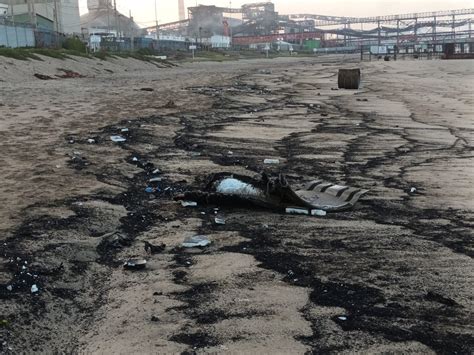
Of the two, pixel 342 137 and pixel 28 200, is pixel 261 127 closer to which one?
pixel 342 137

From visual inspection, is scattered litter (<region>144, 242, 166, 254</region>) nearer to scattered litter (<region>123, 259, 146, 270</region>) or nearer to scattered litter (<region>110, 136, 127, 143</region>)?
scattered litter (<region>123, 259, 146, 270</region>)

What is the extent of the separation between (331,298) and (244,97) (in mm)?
16245

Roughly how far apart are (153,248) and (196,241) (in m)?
0.40

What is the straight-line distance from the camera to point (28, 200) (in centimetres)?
561

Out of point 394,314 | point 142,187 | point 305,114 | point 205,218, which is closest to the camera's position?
point 394,314

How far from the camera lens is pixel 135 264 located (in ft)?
13.9

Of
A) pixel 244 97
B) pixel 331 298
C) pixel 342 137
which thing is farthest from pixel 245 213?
pixel 244 97

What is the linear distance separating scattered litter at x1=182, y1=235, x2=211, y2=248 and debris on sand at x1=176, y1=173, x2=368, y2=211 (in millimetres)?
983

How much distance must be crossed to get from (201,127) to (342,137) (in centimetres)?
308

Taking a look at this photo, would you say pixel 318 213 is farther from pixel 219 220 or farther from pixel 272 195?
pixel 219 220

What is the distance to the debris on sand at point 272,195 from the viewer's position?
5.65 metres

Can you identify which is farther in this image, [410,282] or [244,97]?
[244,97]

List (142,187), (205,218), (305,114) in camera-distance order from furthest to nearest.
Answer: (305,114)
(142,187)
(205,218)

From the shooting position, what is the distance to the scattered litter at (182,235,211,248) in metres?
4.69
